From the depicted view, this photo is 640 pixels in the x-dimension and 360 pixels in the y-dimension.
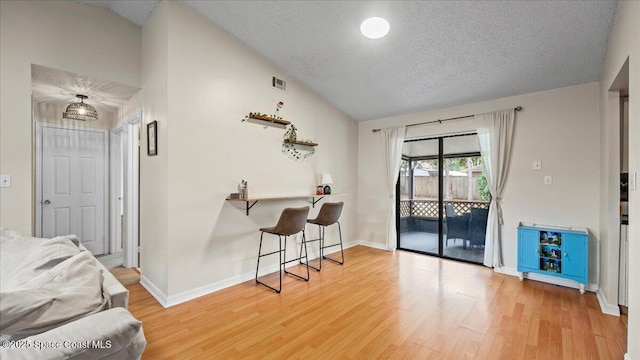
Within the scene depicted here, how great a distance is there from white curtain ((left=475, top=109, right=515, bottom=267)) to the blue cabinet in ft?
1.06

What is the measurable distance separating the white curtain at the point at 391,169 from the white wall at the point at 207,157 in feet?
5.66

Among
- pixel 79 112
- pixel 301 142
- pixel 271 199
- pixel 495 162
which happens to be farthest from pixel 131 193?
pixel 495 162

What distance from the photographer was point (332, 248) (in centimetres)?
473

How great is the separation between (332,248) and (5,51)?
4.34 meters

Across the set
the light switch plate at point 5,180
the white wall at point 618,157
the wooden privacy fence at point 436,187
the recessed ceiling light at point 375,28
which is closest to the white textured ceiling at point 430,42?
the recessed ceiling light at point 375,28

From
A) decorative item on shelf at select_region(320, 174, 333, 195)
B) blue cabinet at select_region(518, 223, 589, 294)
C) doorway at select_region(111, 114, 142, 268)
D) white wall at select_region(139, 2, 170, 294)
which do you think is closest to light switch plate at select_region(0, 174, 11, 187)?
white wall at select_region(139, 2, 170, 294)

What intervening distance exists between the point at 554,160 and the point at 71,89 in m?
5.77

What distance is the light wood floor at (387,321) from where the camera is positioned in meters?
2.06

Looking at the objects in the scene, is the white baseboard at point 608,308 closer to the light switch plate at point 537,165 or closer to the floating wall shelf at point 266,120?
the light switch plate at point 537,165

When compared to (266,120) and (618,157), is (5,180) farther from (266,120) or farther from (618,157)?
(618,157)

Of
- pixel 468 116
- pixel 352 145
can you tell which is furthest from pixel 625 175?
pixel 352 145

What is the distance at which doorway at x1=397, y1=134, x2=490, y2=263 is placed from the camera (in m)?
4.18

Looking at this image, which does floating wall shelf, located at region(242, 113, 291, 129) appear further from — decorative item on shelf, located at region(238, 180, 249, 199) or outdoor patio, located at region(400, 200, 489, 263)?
outdoor patio, located at region(400, 200, 489, 263)

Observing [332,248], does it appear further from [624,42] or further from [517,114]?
[624,42]
